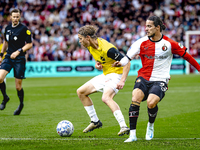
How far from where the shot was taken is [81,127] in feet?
21.5

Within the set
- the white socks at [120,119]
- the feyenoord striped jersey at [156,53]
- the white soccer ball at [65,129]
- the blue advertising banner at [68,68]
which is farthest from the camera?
the blue advertising banner at [68,68]

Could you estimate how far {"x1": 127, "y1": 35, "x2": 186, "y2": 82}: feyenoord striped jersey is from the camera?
536 centimetres

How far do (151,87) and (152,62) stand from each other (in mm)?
413

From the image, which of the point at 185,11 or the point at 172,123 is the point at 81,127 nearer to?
the point at 172,123

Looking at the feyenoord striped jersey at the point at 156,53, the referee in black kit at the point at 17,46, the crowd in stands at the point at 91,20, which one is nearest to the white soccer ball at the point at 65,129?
the feyenoord striped jersey at the point at 156,53

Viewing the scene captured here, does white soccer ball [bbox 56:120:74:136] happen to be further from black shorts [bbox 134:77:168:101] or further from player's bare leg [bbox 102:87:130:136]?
black shorts [bbox 134:77:168:101]

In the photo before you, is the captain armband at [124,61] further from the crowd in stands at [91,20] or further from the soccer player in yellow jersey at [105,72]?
the crowd in stands at [91,20]

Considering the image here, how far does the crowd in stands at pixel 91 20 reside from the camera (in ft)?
75.9

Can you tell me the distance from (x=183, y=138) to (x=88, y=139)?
152 centimetres

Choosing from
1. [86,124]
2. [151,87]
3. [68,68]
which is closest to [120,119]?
[151,87]

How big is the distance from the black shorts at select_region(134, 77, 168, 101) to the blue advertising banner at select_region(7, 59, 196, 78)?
16593 millimetres

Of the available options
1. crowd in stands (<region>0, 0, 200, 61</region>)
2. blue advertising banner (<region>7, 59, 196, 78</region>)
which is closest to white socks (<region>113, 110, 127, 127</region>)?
blue advertising banner (<region>7, 59, 196, 78</region>)

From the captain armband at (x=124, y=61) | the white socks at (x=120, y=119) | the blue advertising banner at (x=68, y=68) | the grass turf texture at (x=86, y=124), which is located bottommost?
the blue advertising banner at (x=68, y=68)

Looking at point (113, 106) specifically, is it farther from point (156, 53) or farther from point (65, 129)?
point (156, 53)
